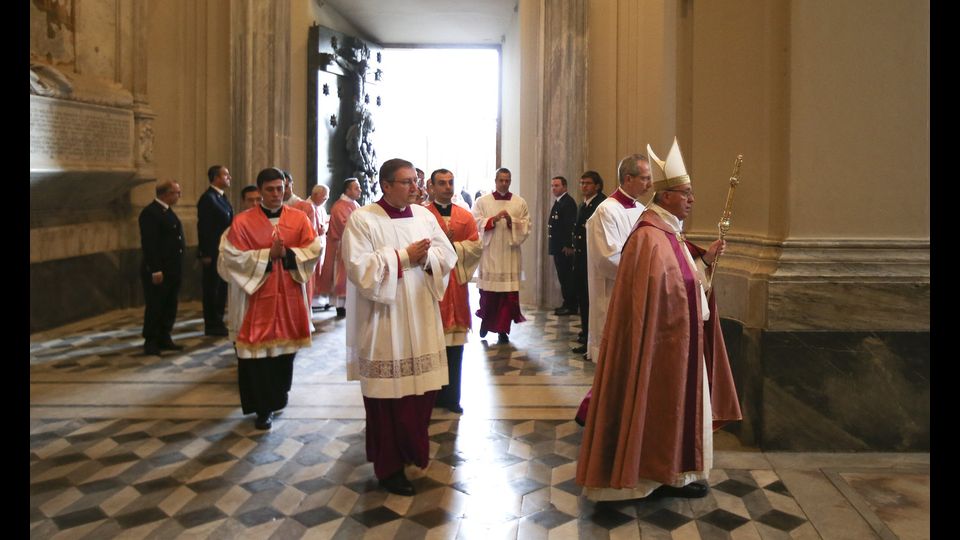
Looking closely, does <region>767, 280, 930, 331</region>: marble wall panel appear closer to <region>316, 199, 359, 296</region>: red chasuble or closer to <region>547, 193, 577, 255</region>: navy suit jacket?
<region>547, 193, 577, 255</region>: navy suit jacket

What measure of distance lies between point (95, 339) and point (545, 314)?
195 inches

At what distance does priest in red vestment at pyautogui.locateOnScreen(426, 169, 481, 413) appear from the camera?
507 cm

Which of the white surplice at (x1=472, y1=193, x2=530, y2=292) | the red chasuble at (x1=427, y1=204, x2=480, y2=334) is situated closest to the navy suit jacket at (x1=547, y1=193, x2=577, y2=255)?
the white surplice at (x1=472, y1=193, x2=530, y2=292)

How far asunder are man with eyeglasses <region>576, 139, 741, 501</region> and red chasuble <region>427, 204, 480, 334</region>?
175 cm

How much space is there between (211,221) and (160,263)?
81 cm

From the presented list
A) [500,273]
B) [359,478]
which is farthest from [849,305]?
[500,273]

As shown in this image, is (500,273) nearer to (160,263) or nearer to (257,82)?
(160,263)

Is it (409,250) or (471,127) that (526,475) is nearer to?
(409,250)

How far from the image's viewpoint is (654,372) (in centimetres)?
336

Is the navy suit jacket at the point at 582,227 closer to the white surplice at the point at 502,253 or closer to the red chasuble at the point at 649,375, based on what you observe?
the white surplice at the point at 502,253

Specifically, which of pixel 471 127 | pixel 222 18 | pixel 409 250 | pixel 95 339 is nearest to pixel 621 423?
pixel 409 250

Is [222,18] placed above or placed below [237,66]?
above

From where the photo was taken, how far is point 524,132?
10.7 metres

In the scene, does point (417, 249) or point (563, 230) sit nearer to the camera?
point (417, 249)
